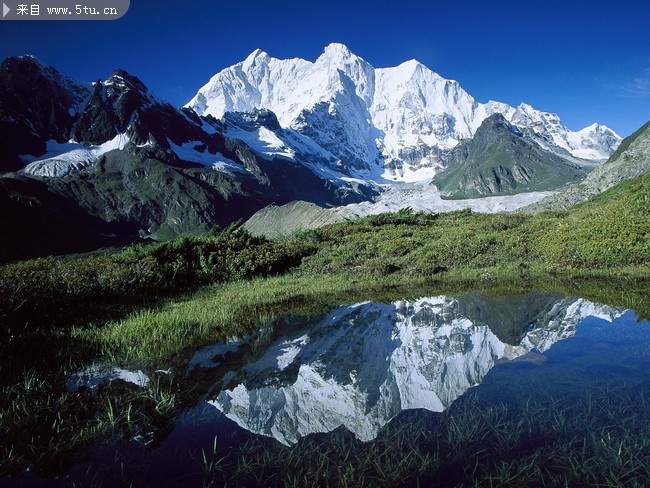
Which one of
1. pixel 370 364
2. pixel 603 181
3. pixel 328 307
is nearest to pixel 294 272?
pixel 328 307

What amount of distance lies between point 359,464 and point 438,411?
145 centimetres

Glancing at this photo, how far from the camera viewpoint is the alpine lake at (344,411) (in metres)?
4.05

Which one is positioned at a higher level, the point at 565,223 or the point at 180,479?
the point at 565,223

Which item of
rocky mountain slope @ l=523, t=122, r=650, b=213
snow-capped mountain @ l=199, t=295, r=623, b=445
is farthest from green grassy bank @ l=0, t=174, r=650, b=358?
rocky mountain slope @ l=523, t=122, r=650, b=213

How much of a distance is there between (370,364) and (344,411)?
1706 millimetres

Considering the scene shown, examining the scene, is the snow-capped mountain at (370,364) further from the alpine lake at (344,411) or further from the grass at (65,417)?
the grass at (65,417)

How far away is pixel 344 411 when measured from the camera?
5301 mm

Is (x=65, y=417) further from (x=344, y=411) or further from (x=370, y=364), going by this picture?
(x=370, y=364)

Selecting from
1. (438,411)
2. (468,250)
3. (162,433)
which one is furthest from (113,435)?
(468,250)

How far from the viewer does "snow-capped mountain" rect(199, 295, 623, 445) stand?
5246mm

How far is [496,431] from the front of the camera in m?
4.60

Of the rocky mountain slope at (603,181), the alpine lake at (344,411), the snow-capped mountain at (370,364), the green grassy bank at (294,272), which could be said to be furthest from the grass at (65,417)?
the rocky mountain slope at (603,181)

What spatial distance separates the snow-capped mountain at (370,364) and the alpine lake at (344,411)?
39 mm

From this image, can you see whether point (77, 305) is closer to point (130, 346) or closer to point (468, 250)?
point (130, 346)
